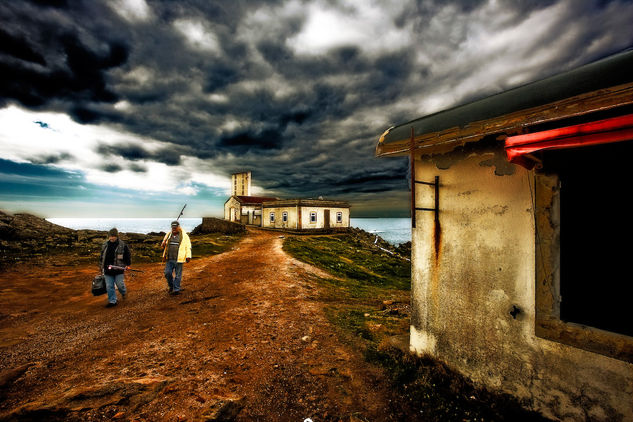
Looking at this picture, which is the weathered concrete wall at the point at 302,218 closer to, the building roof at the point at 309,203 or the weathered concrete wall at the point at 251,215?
the building roof at the point at 309,203

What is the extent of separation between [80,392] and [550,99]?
280 inches

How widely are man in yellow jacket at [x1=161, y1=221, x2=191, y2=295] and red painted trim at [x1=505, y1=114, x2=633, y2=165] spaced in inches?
346

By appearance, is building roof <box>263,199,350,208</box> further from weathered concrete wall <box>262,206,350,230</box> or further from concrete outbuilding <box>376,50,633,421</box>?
concrete outbuilding <box>376,50,633,421</box>

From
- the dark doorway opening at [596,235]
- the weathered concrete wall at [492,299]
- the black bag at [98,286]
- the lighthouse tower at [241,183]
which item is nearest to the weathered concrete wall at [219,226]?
the black bag at [98,286]

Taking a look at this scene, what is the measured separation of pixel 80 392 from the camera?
138 inches

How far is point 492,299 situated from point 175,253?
28.2 feet

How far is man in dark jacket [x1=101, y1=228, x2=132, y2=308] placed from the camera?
7434mm

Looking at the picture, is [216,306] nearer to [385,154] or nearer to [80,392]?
[80,392]

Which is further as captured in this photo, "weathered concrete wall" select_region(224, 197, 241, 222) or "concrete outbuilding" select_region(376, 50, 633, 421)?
"weathered concrete wall" select_region(224, 197, 241, 222)

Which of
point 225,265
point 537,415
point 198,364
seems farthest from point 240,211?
point 537,415

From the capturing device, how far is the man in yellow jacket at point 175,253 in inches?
329

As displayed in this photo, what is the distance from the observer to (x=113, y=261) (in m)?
7.51

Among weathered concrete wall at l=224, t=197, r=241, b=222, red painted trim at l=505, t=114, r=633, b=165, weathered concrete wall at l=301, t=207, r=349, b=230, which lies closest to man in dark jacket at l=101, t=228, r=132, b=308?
red painted trim at l=505, t=114, r=633, b=165

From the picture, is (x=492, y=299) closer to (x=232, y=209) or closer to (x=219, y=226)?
(x=219, y=226)
